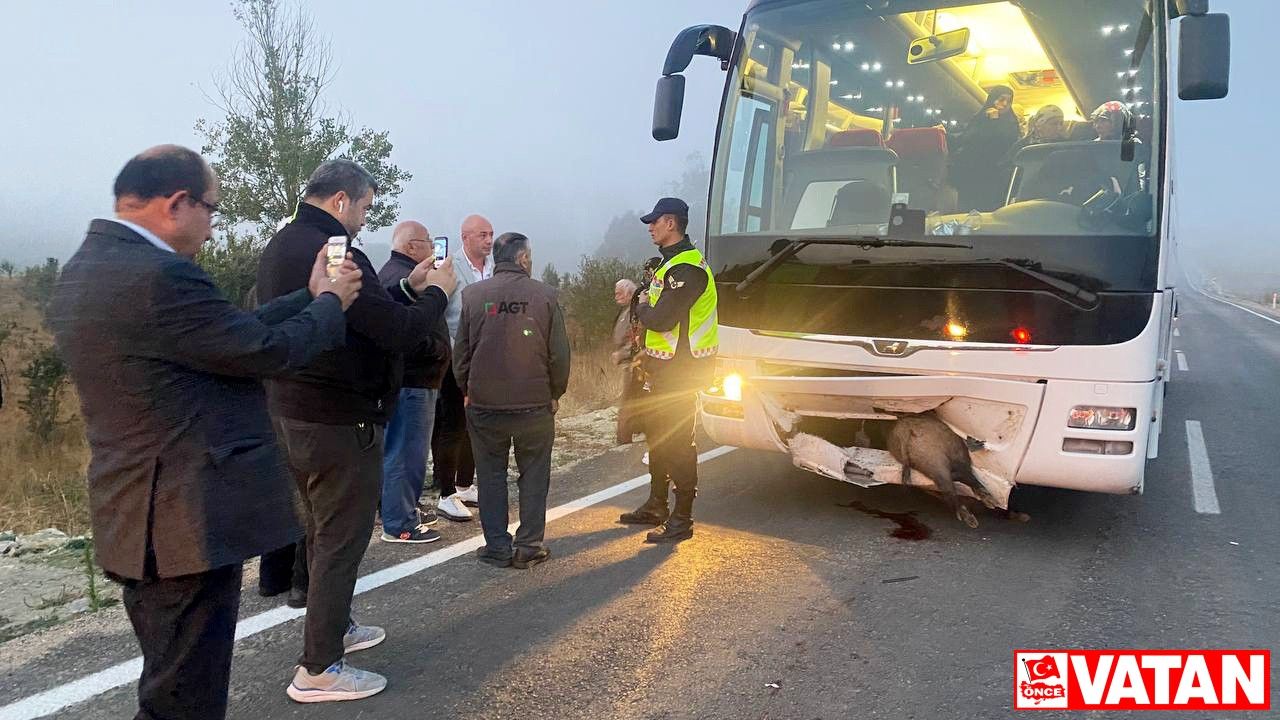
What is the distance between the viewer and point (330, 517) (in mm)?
3008

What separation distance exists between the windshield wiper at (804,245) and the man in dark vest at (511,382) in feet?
4.34

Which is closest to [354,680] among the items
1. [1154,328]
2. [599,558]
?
[599,558]

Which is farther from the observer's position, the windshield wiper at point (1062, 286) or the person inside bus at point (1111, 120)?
the person inside bus at point (1111, 120)

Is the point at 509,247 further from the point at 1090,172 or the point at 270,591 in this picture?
the point at 1090,172

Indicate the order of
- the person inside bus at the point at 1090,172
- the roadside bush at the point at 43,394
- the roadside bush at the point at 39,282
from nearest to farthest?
the person inside bus at the point at 1090,172
the roadside bush at the point at 43,394
the roadside bush at the point at 39,282

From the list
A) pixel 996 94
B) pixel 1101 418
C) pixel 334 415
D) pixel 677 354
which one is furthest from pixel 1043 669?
pixel 996 94

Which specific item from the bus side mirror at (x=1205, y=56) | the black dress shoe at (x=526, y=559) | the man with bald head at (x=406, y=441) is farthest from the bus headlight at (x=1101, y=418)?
the man with bald head at (x=406, y=441)

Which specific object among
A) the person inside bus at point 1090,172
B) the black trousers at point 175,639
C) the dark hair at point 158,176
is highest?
the person inside bus at point 1090,172

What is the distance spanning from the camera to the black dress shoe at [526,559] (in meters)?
4.45

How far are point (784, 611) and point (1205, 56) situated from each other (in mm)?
3731

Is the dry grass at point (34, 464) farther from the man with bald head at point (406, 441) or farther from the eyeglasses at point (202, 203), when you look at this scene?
the eyeglasses at point (202, 203)

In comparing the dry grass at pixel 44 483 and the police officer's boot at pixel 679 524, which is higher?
the police officer's boot at pixel 679 524

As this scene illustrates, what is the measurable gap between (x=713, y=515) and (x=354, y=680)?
2.82 metres

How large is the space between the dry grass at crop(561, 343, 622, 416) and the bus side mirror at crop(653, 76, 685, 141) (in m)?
4.70
